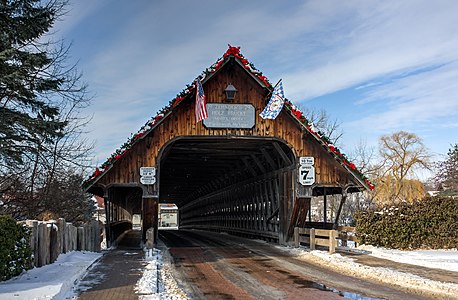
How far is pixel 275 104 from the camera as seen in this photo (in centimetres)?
1778

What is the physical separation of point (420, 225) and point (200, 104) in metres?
8.80

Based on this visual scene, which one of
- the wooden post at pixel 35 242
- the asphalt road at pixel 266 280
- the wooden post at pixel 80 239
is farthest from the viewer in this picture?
the wooden post at pixel 80 239

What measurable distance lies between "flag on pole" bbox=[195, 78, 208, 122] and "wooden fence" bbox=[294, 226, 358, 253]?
575cm

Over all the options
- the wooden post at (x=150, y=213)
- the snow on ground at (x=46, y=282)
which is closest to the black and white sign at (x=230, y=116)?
the wooden post at (x=150, y=213)

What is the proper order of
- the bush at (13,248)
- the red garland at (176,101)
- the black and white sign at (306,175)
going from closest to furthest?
the bush at (13,248) → the red garland at (176,101) → the black and white sign at (306,175)

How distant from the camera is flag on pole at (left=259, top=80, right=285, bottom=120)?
17703mm

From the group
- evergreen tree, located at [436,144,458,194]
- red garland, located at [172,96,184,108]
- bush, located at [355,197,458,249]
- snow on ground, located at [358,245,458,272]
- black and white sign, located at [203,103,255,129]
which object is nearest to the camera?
snow on ground, located at [358,245,458,272]

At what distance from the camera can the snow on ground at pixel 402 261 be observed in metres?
9.71

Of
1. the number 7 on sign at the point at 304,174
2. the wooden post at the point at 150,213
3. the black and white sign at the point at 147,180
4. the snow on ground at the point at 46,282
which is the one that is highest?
the number 7 on sign at the point at 304,174

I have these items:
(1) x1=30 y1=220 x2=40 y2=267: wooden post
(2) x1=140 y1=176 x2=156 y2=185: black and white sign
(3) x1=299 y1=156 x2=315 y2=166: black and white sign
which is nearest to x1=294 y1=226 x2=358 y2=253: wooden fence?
(3) x1=299 y1=156 x2=315 y2=166: black and white sign

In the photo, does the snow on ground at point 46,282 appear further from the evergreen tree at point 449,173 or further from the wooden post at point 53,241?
the evergreen tree at point 449,173

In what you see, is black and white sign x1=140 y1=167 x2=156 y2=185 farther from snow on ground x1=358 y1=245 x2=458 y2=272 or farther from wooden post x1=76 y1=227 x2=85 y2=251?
snow on ground x1=358 y1=245 x2=458 y2=272

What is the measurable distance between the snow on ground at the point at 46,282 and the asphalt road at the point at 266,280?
2.29m

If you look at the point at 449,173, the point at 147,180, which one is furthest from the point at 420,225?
the point at 449,173
